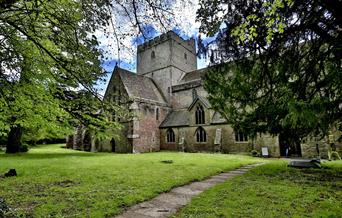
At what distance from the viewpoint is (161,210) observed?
18.0 feet

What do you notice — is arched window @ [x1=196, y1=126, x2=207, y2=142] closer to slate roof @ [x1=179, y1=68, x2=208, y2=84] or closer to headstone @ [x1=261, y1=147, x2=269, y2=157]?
headstone @ [x1=261, y1=147, x2=269, y2=157]

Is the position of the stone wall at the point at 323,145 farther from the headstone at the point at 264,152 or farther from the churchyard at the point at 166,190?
the churchyard at the point at 166,190

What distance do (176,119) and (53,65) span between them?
25.0 metres

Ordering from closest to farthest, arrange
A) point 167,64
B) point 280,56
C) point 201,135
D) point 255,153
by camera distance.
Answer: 1. point 280,56
2. point 255,153
3. point 201,135
4. point 167,64

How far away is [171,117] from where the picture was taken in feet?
107

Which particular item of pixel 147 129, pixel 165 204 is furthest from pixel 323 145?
pixel 147 129

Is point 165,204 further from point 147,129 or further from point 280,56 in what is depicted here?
point 147,129

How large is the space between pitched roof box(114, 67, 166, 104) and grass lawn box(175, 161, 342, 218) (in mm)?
22603

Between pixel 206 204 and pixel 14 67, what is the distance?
6594 millimetres

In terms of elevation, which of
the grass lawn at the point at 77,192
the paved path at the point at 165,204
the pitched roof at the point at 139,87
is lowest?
the paved path at the point at 165,204

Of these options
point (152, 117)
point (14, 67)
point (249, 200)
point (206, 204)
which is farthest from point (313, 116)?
point (152, 117)

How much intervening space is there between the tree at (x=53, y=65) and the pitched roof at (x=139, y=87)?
21.4 metres

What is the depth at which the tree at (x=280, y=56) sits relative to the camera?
5840 millimetres

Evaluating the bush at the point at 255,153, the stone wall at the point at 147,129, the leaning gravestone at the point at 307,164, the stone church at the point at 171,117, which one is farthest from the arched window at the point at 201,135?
the leaning gravestone at the point at 307,164
